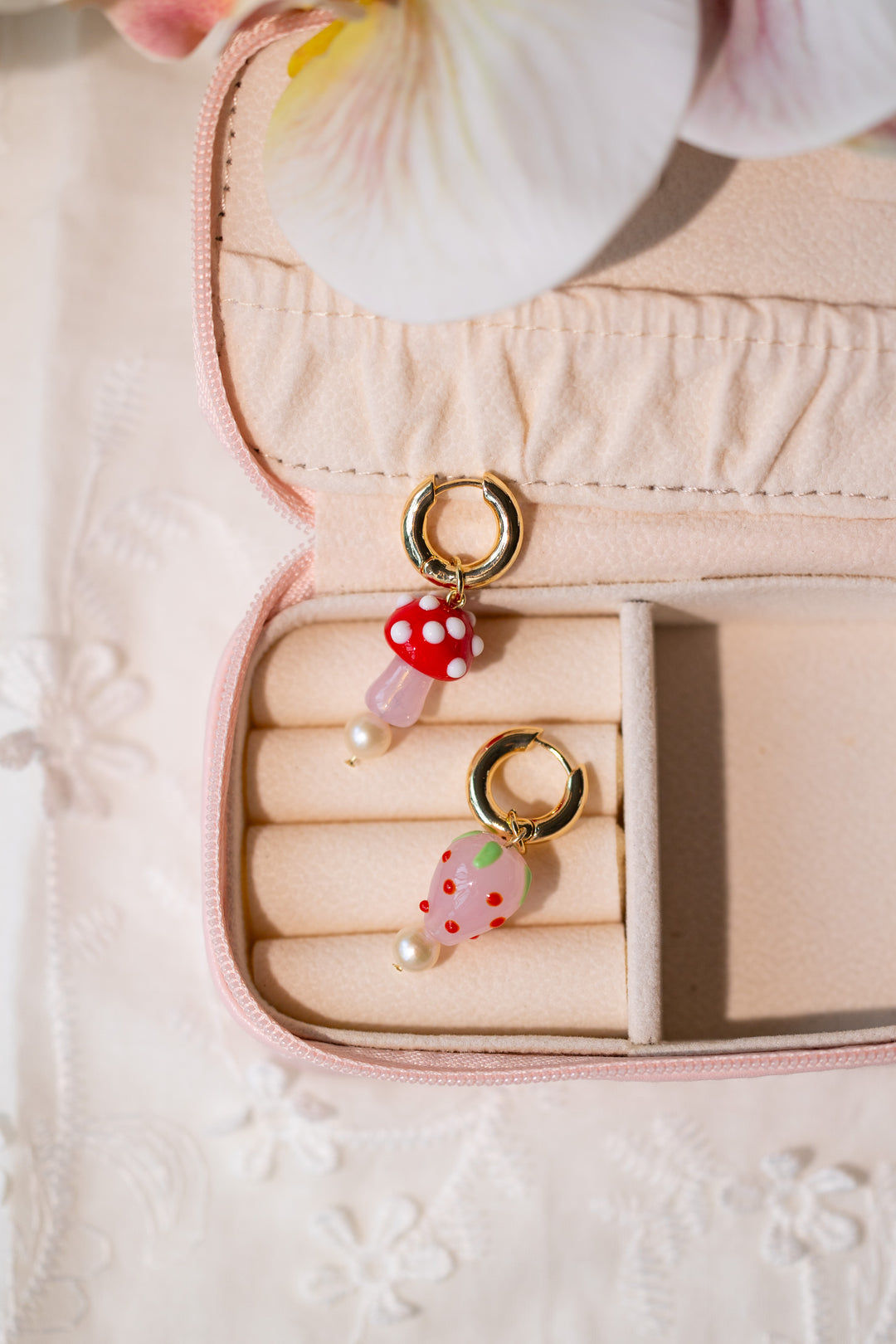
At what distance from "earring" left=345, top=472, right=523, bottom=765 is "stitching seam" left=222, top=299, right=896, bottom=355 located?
10cm

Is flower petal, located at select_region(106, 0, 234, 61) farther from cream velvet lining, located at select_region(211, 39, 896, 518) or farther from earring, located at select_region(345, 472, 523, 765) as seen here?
earring, located at select_region(345, 472, 523, 765)

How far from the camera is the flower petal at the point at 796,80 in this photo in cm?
44

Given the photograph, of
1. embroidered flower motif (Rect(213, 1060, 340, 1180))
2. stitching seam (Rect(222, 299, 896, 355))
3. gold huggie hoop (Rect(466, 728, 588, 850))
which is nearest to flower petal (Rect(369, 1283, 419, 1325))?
embroidered flower motif (Rect(213, 1060, 340, 1180))

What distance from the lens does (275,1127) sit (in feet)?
2.82

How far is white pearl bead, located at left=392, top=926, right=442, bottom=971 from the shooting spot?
73 centimetres

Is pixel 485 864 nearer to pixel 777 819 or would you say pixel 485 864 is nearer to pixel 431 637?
pixel 431 637

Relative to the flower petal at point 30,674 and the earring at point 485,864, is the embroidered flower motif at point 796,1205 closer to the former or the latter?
the earring at point 485,864

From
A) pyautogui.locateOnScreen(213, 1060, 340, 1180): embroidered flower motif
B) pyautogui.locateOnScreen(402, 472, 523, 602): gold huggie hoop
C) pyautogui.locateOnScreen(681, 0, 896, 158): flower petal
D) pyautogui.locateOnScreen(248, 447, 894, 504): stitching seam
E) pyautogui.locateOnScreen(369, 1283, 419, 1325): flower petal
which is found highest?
pyautogui.locateOnScreen(681, 0, 896, 158): flower petal

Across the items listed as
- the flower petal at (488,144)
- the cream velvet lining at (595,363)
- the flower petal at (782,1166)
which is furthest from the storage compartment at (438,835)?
the flower petal at (488,144)

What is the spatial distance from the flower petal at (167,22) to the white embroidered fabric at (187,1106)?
40 centimetres

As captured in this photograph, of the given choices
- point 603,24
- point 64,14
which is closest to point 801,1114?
point 603,24

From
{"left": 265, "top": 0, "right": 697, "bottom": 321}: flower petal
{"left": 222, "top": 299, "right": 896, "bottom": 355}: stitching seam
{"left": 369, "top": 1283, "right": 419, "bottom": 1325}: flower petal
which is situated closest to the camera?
{"left": 265, "top": 0, "right": 697, "bottom": 321}: flower petal

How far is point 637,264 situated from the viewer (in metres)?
0.70

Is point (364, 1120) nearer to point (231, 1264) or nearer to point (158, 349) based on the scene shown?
point (231, 1264)
